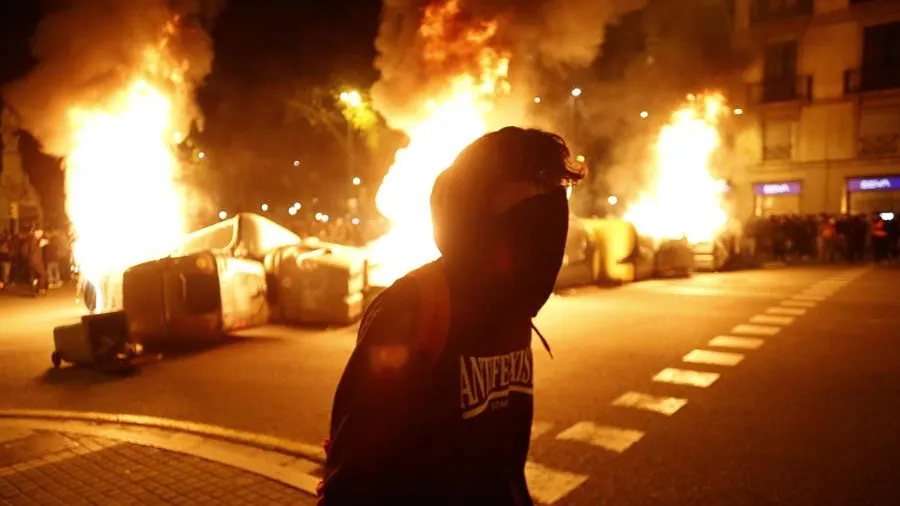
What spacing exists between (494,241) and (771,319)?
11.0 metres

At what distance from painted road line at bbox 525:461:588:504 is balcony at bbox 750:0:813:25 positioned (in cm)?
3392

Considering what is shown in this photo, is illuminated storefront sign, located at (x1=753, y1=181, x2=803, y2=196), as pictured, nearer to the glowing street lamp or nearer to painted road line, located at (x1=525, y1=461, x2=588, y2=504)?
the glowing street lamp

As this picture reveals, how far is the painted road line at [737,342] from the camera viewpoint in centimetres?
904

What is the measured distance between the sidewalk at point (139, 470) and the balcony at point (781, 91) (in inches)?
1331

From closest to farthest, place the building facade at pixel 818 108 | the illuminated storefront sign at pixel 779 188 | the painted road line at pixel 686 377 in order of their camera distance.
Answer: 1. the painted road line at pixel 686 377
2. the building facade at pixel 818 108
3. the illuminated storefront sign at pixel 779 188

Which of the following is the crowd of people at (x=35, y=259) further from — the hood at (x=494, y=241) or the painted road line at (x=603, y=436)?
the hood at (x=494, y=241)

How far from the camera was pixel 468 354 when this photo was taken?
5.14 ft

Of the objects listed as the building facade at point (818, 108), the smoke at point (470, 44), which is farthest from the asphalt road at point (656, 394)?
the building facade at point (818, 108)

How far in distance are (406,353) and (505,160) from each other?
0.53 m

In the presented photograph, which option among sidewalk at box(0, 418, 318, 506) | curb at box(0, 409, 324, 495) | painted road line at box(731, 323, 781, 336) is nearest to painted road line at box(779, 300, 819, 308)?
painted road line at box(731, 323, 781, 336)

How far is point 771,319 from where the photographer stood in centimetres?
1115

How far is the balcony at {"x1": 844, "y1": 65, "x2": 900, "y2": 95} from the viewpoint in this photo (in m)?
29.9

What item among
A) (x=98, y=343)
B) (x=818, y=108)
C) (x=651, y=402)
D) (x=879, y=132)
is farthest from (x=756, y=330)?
(x=818, y=108)

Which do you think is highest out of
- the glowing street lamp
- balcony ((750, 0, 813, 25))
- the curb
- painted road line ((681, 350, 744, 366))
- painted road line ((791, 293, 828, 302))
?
balcony ((750, 0, 813, 25))
